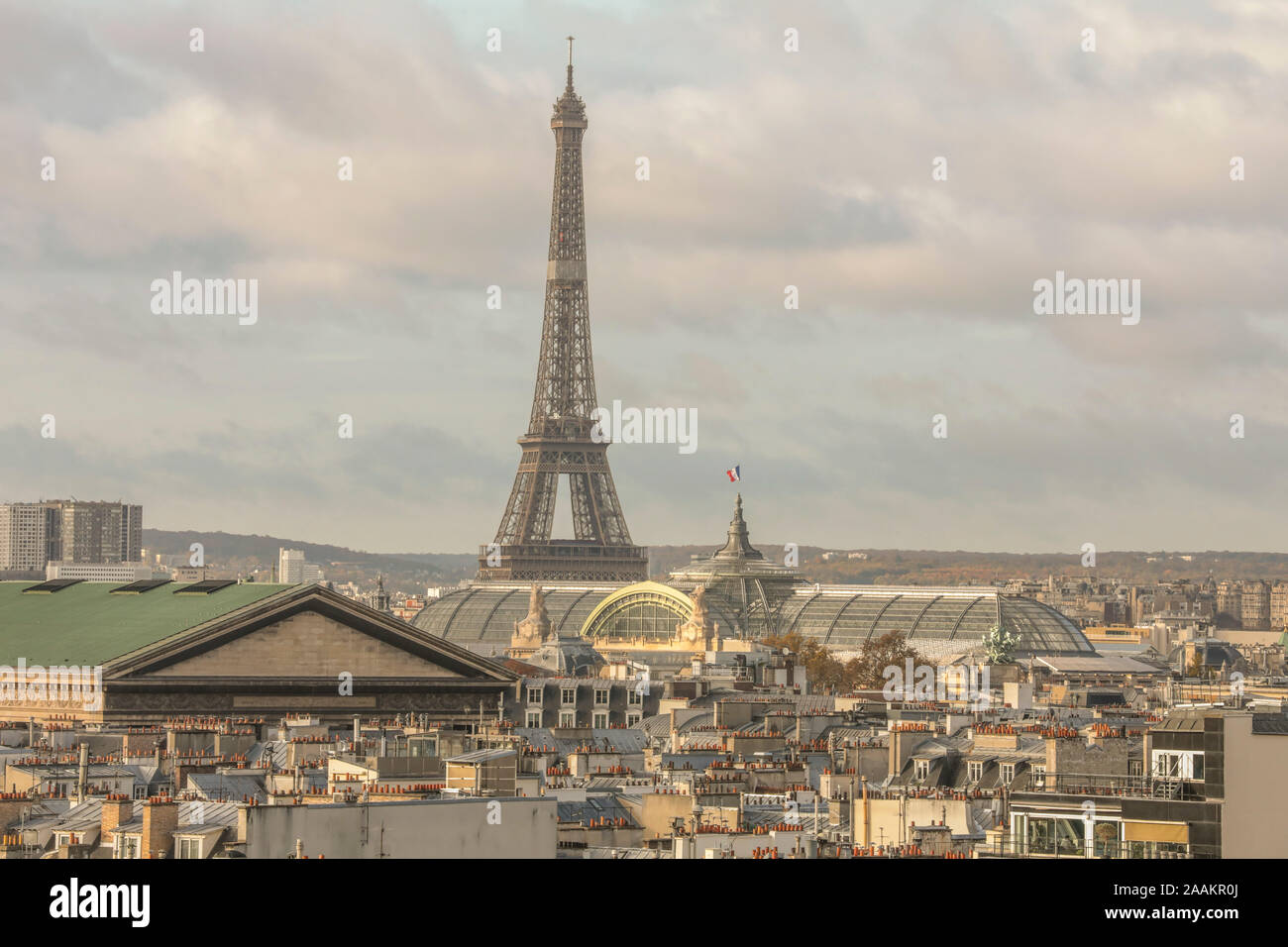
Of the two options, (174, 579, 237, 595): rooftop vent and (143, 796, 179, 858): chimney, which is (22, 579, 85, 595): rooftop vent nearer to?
(174, 579, 237, 595): rooftop vent

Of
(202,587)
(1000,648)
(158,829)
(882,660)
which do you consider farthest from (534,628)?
(158,829)

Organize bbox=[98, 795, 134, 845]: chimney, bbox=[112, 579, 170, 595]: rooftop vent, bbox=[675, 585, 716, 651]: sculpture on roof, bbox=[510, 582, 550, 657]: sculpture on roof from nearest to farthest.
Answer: bbox=[98, 795, 134, 845]: chimney
bbox=[112, 579, 170, 595]: rooftop vent
bbox=[675, 585, 716, 651]: sculpture on roof
bbox=[510, 582, 550, 657]: sculpture on roof

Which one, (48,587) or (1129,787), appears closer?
(1129,787)

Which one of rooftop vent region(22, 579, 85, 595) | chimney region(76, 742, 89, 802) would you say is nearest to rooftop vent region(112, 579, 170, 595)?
rooftop vent region(22, 579, 85, 595)

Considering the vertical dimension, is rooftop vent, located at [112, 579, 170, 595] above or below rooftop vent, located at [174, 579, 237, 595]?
above

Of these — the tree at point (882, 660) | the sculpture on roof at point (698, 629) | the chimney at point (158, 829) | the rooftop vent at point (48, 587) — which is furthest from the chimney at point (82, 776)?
the sculpture on roof at point (698, 629)

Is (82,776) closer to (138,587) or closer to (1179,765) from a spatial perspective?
(1179,765)

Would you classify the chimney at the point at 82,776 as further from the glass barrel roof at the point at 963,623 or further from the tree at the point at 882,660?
the glass barrel roof at the point at 963,623
